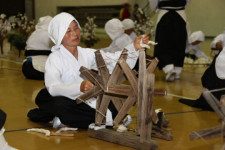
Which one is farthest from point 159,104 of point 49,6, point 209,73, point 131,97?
point 49,6

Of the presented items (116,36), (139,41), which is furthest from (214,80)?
(116,36)

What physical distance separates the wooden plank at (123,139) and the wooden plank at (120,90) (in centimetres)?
33

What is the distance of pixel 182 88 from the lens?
18.7ft

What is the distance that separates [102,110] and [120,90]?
0.96 ft

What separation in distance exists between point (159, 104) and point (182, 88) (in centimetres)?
132

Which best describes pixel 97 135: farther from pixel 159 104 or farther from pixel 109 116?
pixel 159 104

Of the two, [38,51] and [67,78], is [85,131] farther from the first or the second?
[38,51]

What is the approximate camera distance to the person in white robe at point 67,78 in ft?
10.4

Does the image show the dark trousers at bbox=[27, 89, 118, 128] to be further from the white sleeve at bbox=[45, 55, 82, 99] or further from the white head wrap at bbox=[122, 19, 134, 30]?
the white head wrap at bbox=[122, 19, 134, 30]

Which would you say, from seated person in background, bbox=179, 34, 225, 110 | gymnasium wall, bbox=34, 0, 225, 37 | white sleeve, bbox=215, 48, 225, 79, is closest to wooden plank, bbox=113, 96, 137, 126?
seated person in background, bbox=179, 34, 225, 110

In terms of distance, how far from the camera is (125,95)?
112 inches

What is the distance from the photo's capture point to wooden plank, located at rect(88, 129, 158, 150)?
271 cm

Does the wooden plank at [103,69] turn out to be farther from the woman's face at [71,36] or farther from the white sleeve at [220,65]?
the white sleeve at [220,65]

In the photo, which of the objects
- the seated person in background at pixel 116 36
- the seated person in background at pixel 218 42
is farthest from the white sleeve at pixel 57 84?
the seated person in background at pixel 116 36
